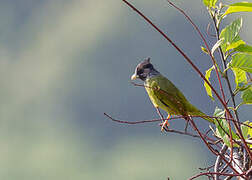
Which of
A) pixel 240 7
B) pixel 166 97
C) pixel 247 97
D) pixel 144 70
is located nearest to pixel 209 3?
pixel 240 7

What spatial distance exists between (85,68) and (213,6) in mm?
161217

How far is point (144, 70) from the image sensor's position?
407cm

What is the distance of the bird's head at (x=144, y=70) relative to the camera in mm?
3979

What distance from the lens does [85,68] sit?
162500 mm

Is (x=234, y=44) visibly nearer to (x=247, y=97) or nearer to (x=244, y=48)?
(x=244, y=48)

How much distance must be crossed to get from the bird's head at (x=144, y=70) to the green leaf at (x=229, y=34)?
1.92 metres

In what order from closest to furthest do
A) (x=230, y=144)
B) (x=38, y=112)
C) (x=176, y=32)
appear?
(x=230, y=144) < (x=38, y=112) < (x=176, y=32)

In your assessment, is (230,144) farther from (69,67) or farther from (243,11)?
(69,67)

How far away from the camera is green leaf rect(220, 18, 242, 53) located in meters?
1.99

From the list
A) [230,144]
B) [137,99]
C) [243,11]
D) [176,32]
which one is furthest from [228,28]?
[176,32]

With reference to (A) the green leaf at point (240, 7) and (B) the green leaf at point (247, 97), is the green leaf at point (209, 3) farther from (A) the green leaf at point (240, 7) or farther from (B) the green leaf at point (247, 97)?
(B) the green leaf at point (247, 97)

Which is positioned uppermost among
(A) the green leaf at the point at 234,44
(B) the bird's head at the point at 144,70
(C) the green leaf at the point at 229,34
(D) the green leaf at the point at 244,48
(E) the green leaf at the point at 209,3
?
(B) the bird's head at the point at 144,70

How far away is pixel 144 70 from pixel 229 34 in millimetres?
2099

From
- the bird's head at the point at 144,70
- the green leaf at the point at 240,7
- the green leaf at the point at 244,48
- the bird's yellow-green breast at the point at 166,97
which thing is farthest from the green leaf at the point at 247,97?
the bird's head at the point at 144,70
